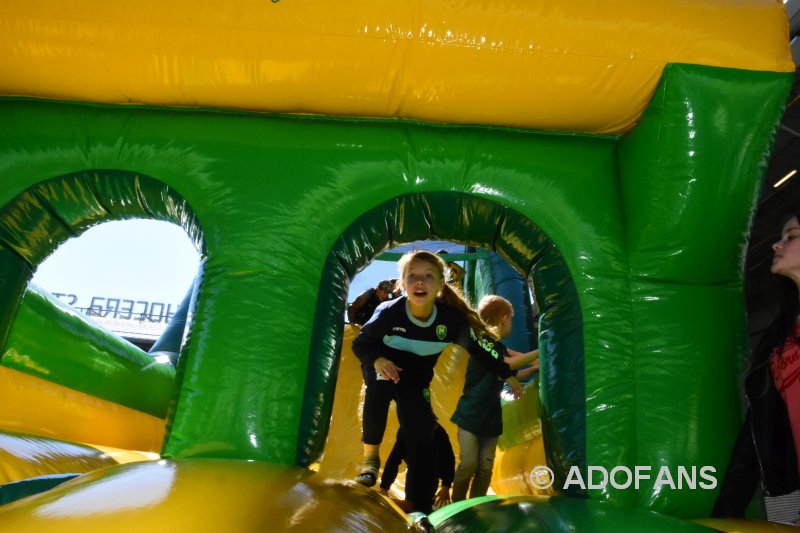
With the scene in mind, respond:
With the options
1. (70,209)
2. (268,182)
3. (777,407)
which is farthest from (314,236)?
(777,407)

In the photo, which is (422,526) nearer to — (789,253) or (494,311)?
(789,253)

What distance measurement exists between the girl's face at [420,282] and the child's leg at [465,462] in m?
0.61

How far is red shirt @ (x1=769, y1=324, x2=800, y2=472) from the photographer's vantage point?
1405 mm

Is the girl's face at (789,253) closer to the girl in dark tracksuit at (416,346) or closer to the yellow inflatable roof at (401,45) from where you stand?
the yellow inflatable roof at (401,45)

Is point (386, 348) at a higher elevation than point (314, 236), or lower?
lower

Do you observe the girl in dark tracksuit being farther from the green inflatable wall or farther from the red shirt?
the red shirt

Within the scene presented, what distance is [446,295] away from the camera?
85.4 inches

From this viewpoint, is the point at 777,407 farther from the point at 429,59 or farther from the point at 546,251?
the point at 429,59

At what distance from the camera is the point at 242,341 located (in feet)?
4.99

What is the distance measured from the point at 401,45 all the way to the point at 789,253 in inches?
45.0

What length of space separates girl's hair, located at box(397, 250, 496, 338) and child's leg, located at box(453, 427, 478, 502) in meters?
0.42

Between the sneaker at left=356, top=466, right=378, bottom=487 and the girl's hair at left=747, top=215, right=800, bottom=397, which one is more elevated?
the girl's hair at left=747, top=215, right=800, bottom=397

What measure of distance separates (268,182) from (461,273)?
238cm

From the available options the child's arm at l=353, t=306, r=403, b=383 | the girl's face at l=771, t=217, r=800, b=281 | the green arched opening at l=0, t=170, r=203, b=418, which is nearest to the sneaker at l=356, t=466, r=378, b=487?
the child's arm at l=353, t=306, r=403, b=383
